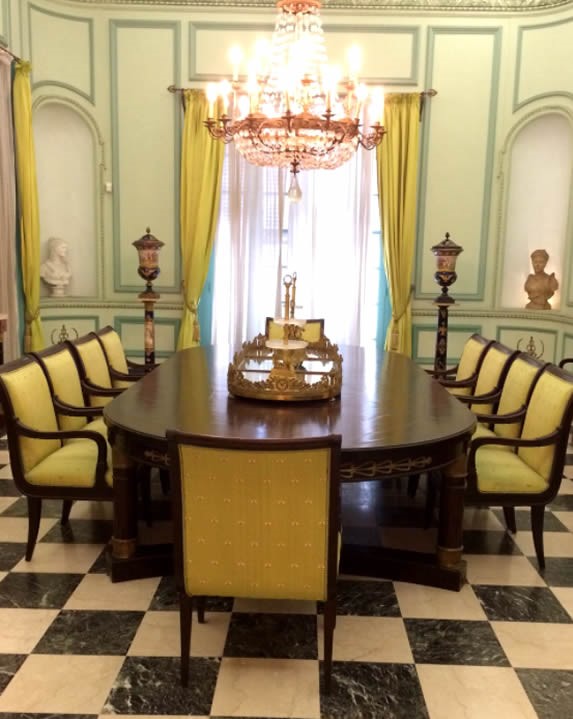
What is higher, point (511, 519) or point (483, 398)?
point (483, 398)

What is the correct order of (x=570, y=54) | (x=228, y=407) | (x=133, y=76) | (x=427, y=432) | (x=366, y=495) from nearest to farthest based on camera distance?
(x=427, y=432)
(x=228, y=407)
(x=366, y=495)
(x=570, y=54)
(x=133, y=76)

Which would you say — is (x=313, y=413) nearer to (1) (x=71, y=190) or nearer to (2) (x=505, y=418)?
(2) (x=505, y=418)

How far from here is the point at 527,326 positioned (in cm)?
538

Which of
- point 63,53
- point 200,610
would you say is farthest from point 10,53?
point 200,610

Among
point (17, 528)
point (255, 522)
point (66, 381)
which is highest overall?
point (66, 381)

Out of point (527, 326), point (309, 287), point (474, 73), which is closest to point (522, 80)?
point (474, 73)

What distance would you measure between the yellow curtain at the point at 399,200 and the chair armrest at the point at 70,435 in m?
3.24

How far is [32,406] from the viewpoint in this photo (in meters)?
2.56

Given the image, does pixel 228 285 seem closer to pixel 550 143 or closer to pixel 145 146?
pixel 145 146

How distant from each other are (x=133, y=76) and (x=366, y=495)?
3742mm

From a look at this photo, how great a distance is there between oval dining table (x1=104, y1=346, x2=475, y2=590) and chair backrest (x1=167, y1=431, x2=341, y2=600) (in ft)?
0.97

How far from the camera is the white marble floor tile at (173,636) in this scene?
202 cm

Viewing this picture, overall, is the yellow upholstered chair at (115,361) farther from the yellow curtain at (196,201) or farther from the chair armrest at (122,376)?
the yellow curtain at (196,201)

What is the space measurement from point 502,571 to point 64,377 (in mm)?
1928
